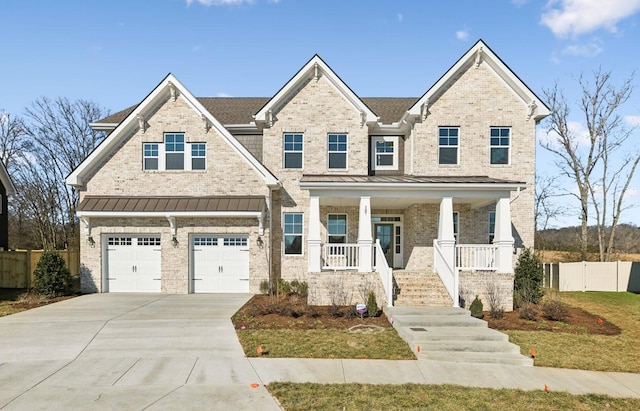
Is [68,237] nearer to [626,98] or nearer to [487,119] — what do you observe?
[487,119]

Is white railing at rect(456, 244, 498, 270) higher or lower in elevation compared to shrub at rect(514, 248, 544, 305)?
higher

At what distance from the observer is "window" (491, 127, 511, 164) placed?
55.2 feet

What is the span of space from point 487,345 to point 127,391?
7.39 meters

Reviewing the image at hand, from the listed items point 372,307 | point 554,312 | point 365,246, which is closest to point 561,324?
point 554,312

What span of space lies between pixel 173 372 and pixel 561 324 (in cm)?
1078

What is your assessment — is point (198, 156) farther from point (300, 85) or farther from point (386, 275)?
point (386, 275)

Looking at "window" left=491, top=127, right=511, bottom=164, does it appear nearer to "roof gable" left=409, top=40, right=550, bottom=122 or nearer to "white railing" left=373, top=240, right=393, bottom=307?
"roof gable" left=409, top=40, right=550, bottom=122

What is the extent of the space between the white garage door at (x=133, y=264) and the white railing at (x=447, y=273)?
11033mm

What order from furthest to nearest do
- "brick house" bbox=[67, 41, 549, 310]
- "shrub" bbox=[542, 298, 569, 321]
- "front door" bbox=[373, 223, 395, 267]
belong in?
"front door" bbox=[373, 223, 395, 267] → "brick house" bbox=[67, 41, 549, 310] → "shrub" bbox=[542, 298, 569, 321]

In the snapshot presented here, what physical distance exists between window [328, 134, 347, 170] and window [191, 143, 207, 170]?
5.35 meters

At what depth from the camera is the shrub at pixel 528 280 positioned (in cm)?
1395

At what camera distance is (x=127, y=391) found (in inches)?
253

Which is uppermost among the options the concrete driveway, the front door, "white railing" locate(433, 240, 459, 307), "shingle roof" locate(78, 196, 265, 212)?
"shingle roof" locate(78, 196, 265, 212)

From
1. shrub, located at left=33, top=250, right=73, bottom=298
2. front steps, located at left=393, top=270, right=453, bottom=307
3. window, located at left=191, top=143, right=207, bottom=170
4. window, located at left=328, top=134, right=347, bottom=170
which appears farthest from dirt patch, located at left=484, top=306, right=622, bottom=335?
shrub, located at left=33, top=250, right=73, bottom=298
